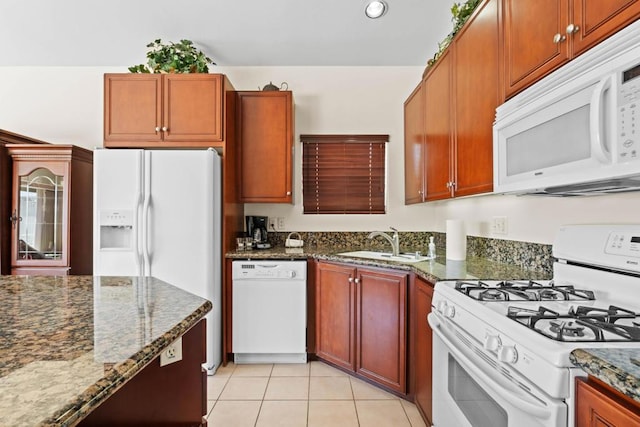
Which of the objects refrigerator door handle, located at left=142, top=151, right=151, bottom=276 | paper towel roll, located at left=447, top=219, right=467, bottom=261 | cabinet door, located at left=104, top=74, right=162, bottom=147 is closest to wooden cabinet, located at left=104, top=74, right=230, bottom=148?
cabinet door, located at left=104, top=74, right=162, bottom=147

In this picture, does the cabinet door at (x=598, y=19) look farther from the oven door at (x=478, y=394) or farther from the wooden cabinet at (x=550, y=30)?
the oven door at (x=478, y=394)

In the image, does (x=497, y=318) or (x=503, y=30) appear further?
(x=503, y=30)

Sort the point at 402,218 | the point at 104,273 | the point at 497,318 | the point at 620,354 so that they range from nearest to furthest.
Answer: the point at 620,354 → the point at 497,318 → the point at 104,273 → the point at 402,218

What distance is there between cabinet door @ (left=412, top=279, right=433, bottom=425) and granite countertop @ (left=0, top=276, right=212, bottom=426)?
3.98 feet

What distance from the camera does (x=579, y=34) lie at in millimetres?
1075

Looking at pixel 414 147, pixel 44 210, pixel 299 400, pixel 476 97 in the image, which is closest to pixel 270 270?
pixel 299 400

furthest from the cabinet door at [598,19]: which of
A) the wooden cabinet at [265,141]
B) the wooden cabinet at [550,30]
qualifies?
the wooden cabinet at [265,141]

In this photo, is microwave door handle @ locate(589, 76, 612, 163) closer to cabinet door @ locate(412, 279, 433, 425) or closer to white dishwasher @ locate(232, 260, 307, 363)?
cabinet door @ locate(412, 279, 433, 425)

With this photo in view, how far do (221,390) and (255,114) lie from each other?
2.12 metres

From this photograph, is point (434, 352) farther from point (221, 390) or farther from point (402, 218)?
point (402, 218)

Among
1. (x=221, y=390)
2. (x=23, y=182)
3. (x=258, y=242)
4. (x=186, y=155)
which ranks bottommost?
(x=221, y=390)

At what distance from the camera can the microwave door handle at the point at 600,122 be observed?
916 millimetres

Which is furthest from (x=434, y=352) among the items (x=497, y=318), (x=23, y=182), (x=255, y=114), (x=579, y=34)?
(x=23, y=182)

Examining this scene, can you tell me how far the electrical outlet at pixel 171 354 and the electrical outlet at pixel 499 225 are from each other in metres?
1.92
